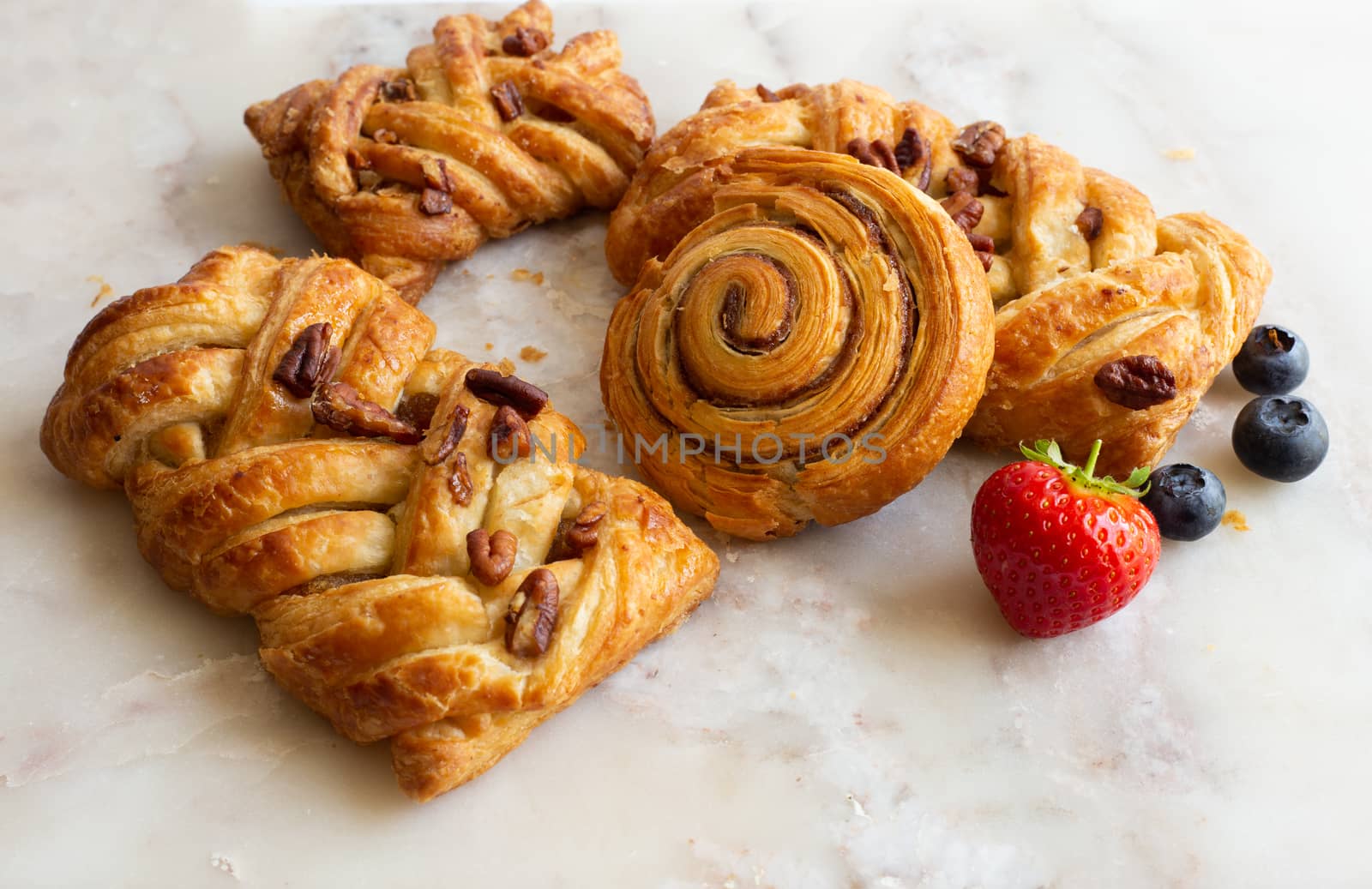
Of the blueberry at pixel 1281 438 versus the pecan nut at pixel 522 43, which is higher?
the pecan nut at pixel 522 43

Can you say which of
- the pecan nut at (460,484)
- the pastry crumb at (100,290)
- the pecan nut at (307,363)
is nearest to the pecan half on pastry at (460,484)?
the pecan nut at (460,484)

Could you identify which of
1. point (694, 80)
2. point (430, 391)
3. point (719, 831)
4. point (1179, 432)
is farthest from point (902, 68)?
point (719, 831)

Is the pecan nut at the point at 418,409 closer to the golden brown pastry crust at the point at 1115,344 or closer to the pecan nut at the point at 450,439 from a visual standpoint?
the pecan nut at the point at 450,439

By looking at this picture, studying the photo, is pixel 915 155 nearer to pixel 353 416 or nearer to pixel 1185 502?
pixel 1185 502

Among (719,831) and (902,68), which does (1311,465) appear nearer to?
(719,831)

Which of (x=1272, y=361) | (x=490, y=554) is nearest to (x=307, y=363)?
(x=490, y=554)

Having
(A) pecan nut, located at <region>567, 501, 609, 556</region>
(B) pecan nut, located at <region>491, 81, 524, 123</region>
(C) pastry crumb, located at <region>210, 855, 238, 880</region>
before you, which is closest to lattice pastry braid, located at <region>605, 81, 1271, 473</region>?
(B) pecan nut, located at <region>491, 81, 524, 123</region>
